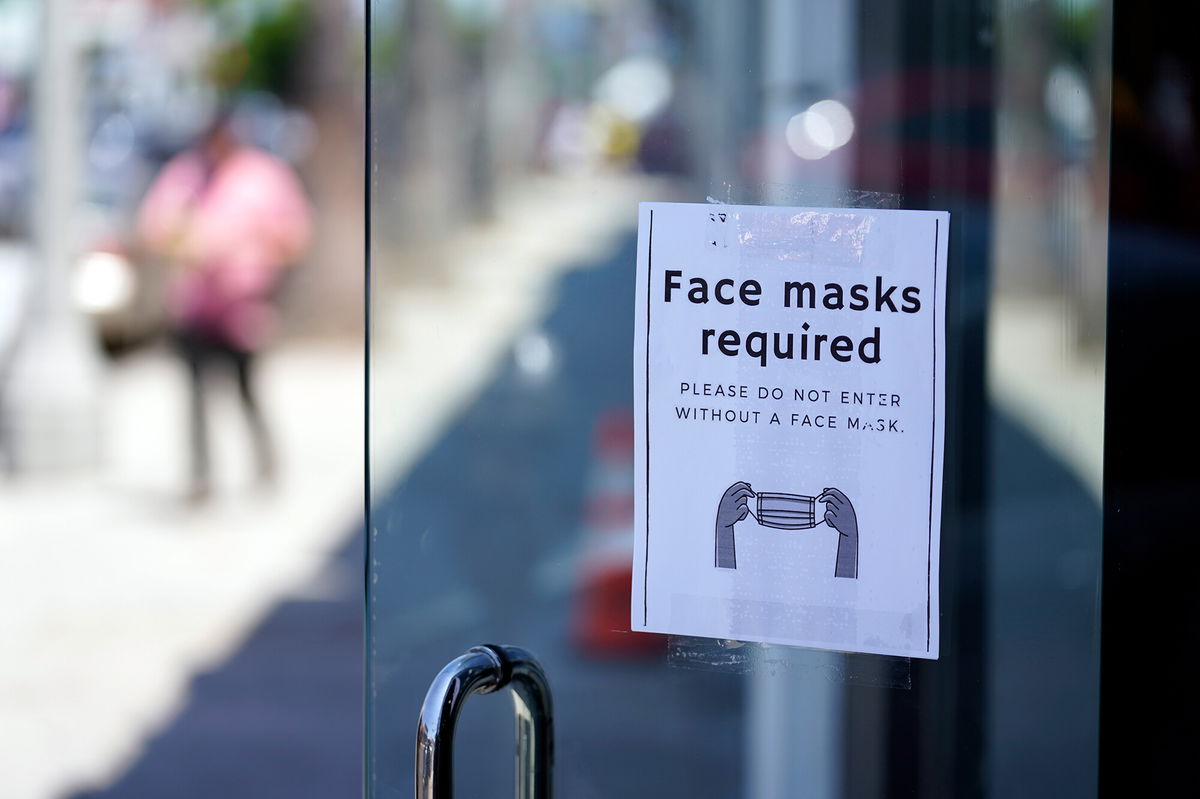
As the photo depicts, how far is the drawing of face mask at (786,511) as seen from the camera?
1.11m

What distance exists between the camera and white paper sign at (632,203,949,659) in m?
1.09

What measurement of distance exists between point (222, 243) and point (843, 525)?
6.03 meters

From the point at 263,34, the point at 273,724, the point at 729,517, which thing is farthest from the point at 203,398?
the point at 263,34

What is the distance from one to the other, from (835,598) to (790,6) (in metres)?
1.27

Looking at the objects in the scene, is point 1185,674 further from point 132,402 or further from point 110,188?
point 110,188

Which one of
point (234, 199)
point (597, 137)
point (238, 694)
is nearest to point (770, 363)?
point (597, 137)

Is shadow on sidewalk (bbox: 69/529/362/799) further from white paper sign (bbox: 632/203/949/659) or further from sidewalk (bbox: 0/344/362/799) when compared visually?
white paper sign (bbox: 632/203/949/659)

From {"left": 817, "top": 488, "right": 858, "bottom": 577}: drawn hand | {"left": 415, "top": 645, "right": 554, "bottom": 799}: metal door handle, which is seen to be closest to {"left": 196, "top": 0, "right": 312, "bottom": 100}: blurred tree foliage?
{"left": 415, "top": 645, "right": 554, "bottom": 799}: metal door handle

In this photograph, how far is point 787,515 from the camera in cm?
112

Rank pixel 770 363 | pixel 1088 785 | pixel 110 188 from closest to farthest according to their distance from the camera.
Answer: pixel 770 363 → pixel 1088 785 → pixel 110 188

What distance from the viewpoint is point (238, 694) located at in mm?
Result: 5020

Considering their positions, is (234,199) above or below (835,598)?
above

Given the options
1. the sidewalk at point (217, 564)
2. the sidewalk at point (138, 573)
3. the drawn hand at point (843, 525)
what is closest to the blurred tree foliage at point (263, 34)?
the sidewalk at point (138, 573)

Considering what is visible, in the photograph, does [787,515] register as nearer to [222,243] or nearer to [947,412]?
[947,412]
